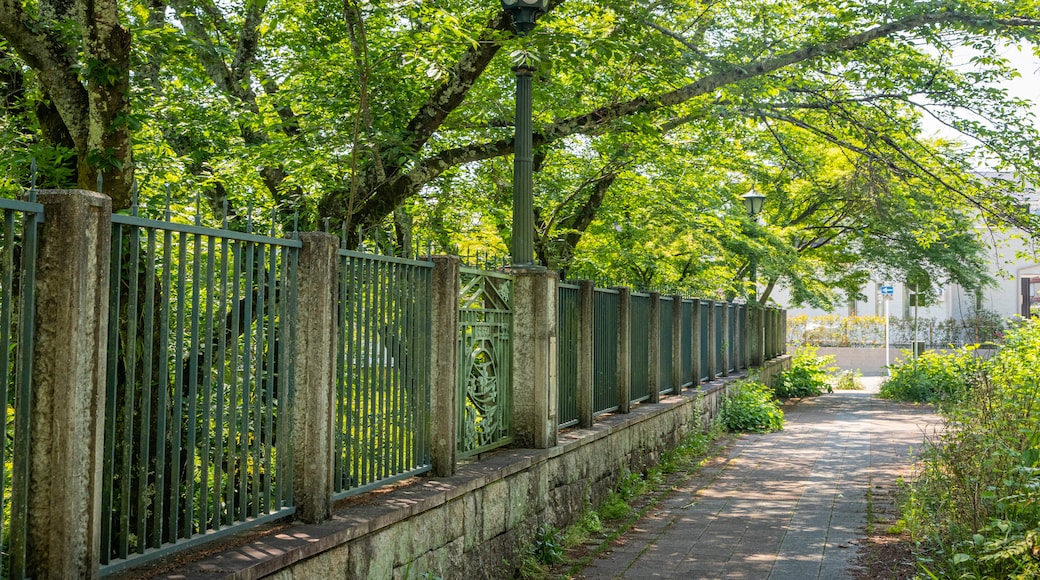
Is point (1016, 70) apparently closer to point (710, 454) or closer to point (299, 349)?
point (710, 454)

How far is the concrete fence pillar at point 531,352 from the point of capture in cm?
816

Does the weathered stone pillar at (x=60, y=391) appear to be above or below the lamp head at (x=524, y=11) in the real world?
below

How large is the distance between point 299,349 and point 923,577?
4.22m

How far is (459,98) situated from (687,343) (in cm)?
760

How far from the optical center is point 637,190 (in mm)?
16422

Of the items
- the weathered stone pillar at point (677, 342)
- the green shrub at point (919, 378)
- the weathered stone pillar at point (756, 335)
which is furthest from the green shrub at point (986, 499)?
the weathered stone pillar at point (756, 335)

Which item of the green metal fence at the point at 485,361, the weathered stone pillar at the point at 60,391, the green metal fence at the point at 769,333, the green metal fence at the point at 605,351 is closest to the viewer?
the weathered stone pillar at the point at 60,391

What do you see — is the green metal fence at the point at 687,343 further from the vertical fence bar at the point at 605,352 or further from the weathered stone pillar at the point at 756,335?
the weathered stone pillar at the point at 756,335

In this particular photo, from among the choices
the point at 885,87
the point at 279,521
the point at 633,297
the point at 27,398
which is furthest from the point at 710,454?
the point at 27,398

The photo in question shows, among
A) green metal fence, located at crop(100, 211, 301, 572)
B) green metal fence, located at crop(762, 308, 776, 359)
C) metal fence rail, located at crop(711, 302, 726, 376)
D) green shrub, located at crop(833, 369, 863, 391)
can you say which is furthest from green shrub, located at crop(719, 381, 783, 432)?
green metal fence, located at crop(100, 211, 301, 572)

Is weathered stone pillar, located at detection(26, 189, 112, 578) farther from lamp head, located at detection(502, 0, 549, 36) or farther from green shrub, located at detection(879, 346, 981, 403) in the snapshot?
green shrub, located at detection(879, 346, 981, 403)

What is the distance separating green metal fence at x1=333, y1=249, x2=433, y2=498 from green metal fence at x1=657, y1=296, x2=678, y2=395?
748 cm

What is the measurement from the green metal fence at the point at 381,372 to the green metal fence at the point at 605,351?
408 cm

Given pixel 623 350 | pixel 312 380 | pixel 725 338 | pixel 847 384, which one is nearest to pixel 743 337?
pixel 725 338
